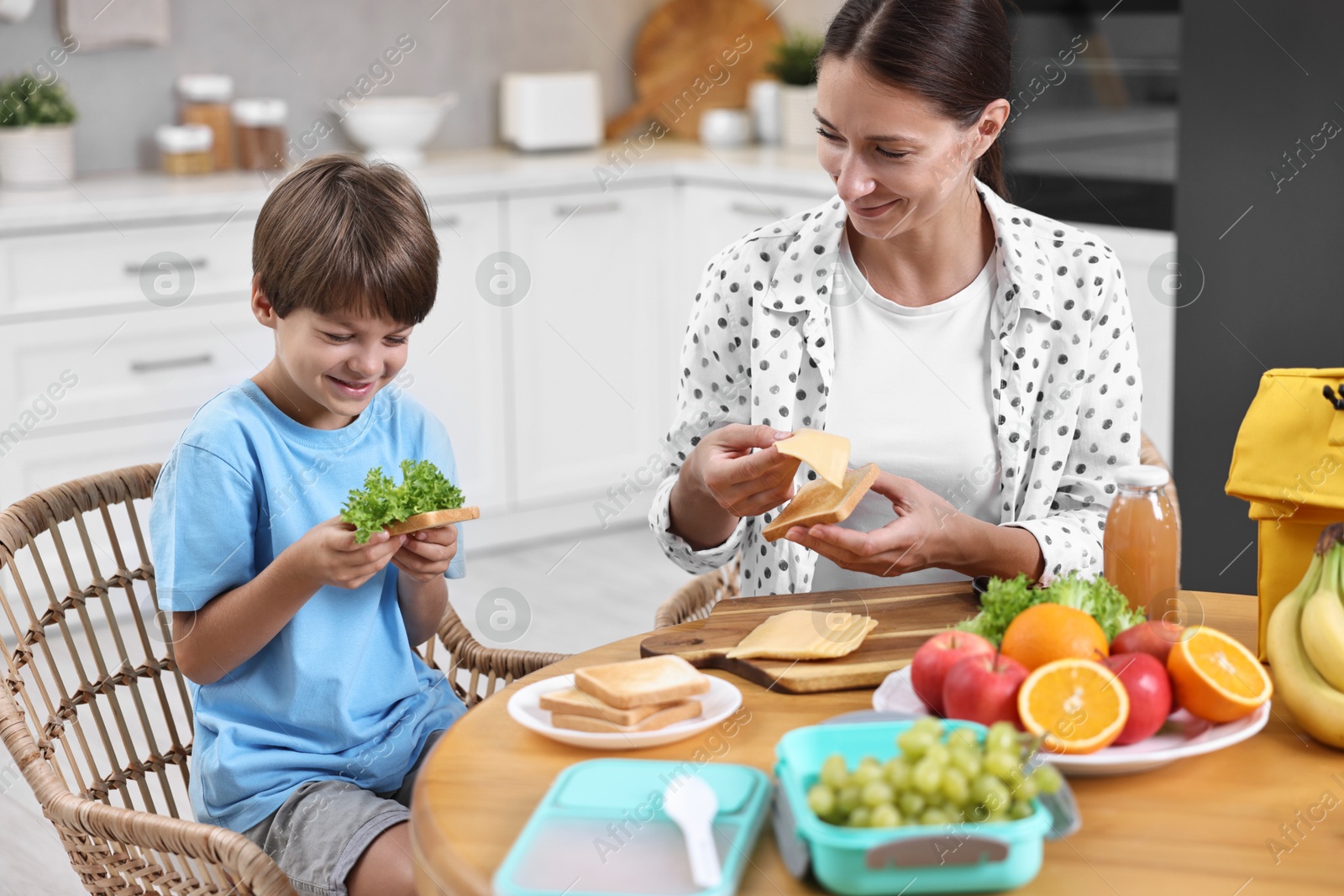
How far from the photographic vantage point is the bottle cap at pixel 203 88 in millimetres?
3668

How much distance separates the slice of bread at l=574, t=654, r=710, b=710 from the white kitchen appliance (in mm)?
3156

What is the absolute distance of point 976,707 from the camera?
102 cm

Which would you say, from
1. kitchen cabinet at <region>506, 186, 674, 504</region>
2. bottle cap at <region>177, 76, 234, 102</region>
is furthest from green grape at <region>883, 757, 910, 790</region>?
bottle cap at <region>177, 76, 234, 102</region>

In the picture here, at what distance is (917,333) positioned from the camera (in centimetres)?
165

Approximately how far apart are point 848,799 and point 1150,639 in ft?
1.14

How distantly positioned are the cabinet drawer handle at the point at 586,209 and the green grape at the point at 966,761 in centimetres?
Result: 297

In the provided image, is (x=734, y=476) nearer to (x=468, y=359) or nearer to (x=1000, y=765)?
(x=1000, y=765)

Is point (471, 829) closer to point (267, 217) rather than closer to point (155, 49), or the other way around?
point (267, 217)

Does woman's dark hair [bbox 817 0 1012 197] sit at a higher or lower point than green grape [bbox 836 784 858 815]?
higher

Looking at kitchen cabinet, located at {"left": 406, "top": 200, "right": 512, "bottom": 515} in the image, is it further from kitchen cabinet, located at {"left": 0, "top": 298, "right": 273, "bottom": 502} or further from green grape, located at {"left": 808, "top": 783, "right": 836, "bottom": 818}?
green grape, located at {"left": 808, "top": 783, "right": 836, "bottom": 818}

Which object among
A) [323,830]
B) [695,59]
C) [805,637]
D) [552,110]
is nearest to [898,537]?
[805,637]

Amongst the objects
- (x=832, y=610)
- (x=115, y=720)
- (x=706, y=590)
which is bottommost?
(x=115, y=720)

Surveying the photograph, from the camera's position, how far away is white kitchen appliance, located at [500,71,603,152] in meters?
4.07

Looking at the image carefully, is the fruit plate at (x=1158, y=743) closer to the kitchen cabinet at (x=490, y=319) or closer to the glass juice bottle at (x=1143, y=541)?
the glass juice bottle at (x=1143, y=541)
